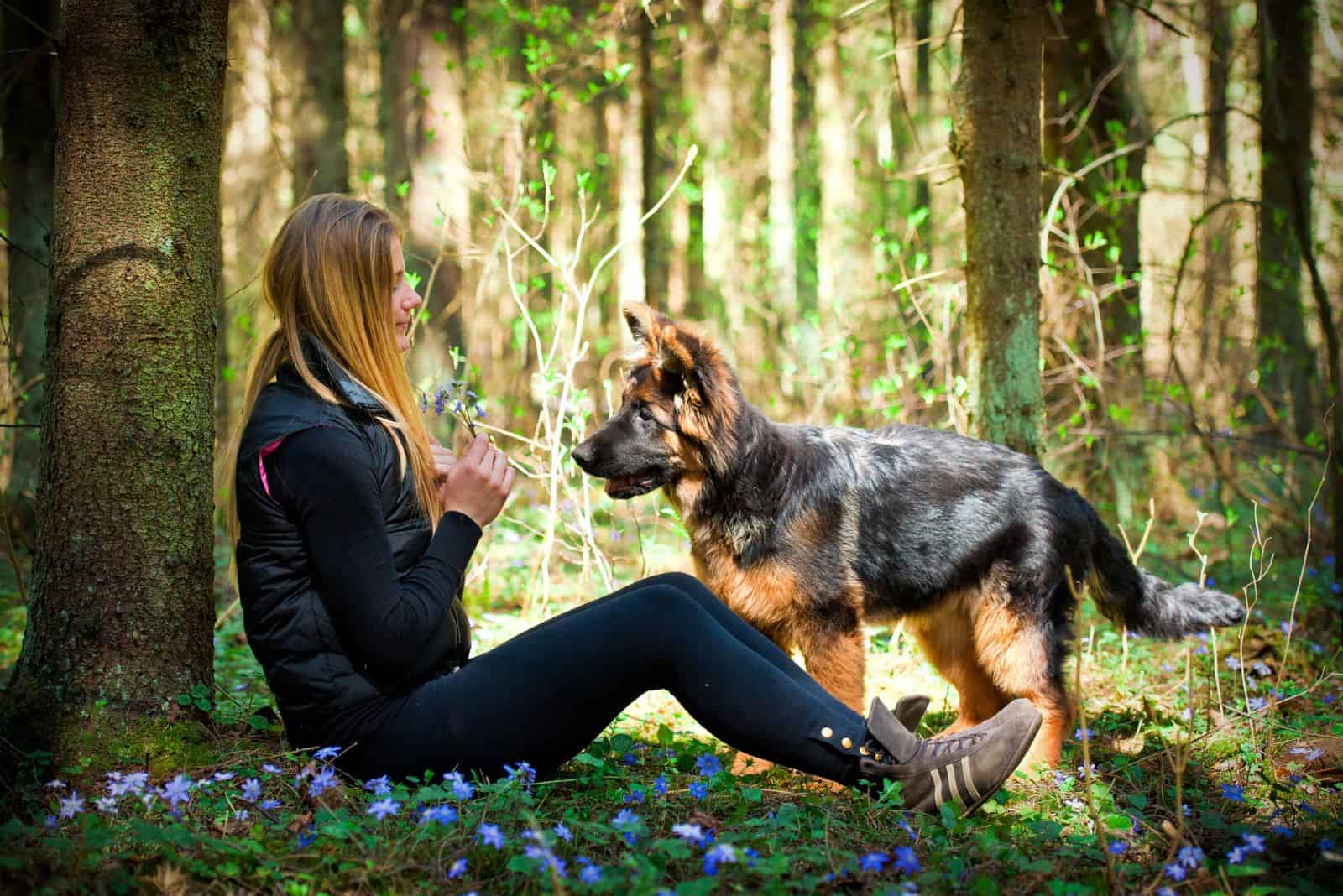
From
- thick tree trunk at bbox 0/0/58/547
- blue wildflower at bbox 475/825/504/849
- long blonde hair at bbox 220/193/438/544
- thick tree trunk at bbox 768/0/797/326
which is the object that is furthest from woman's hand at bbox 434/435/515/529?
thick tree trunk at bbox 768/0/797/326

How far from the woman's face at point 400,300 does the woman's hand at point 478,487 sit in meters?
0.52

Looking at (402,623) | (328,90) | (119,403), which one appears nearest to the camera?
(402,623)

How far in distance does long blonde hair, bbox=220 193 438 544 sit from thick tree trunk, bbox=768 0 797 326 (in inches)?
437

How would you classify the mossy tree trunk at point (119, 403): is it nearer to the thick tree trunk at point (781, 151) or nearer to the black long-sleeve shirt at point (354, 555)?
the black long-sleeve shirt at point (354, 555)

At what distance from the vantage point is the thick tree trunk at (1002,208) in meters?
5.63

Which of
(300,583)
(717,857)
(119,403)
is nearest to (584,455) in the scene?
(300,583)

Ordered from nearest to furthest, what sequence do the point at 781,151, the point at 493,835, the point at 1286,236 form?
the point at 493,835, the point at 1286,236, the point at 781,151

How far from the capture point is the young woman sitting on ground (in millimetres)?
3051

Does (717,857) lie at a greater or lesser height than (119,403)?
lesser

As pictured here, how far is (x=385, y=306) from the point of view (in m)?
3.44

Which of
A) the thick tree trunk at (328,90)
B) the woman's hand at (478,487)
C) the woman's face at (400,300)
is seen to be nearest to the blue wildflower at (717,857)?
the woman's hand at (478,487)

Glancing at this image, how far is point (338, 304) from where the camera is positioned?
3.32 metres

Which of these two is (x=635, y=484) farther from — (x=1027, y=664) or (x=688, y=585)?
(x=1027, y=664)

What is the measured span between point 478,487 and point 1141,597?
3.44 metres
